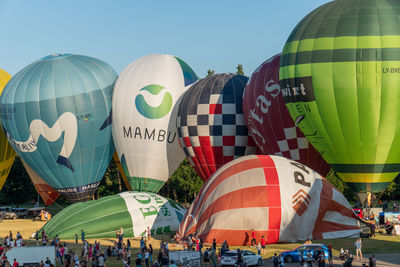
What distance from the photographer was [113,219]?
96.6 ft

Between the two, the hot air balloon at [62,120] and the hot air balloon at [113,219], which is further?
the hot air balloon at [62,120]

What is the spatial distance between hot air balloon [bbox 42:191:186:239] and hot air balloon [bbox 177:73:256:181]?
164 inches

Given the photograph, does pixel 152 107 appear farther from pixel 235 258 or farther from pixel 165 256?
pixel 235 258

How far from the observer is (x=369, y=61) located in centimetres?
Result: 2661

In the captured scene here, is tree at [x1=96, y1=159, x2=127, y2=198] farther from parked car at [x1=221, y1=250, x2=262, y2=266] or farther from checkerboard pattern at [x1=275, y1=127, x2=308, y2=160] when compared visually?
parked car at [x1=221, y1=250, x2=262, y2=266]

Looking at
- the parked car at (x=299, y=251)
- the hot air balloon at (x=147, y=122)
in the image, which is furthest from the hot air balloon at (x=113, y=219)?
the parked car at (x=299, y=251)

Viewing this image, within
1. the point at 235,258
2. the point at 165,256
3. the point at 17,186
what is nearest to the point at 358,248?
the point at 235,258

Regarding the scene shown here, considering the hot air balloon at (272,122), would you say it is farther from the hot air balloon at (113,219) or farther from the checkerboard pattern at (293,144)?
the hot air balloon at (113,219)

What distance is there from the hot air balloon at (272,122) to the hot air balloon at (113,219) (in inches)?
225

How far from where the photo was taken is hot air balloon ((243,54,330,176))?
3041cm

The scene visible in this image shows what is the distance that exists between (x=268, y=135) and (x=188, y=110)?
4889mm

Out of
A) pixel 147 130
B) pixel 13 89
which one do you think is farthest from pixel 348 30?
pixel 13 89

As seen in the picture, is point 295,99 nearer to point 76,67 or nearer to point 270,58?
point 270,58

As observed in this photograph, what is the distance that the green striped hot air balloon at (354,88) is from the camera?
2658 cm
